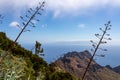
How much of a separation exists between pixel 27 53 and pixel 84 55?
147 metres

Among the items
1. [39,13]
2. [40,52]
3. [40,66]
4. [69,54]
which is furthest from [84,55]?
[39,13]

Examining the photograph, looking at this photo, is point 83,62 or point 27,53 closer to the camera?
point 27,53

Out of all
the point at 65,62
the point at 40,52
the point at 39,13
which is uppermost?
the point at 65,62

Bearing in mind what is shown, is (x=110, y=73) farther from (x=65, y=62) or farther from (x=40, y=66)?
(x=40, y=66)

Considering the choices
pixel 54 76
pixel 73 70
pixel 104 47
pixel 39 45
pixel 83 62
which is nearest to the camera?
pixel 104 47

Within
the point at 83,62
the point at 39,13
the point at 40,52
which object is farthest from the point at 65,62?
the point at 39,13

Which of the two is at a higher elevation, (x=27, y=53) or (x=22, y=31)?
(x=27, y=53)

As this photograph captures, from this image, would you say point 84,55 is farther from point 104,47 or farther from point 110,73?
point 104,47

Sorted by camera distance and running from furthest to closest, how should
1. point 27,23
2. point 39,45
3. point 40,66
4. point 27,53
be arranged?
point 39,45, point 27,53, point 40,66, point 27,23

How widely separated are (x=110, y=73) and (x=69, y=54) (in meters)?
25.6

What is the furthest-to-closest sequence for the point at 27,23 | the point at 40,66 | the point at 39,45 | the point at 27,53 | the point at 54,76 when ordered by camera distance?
the point at 39,45 < the point at 27,53 < the point at 40,66 < the point at 54,76 < the point at 27,23

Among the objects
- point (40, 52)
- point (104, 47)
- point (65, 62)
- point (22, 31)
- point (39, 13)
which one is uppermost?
point (65, 62)

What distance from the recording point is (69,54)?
582ft

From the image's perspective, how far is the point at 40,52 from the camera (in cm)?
4053
